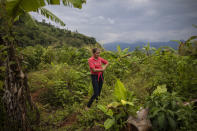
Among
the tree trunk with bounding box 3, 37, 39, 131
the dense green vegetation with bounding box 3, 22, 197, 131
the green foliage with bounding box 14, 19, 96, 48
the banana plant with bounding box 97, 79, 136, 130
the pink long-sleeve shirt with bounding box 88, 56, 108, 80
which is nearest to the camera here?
the dense green vegetation with bounding box 3, 22, 197, 131

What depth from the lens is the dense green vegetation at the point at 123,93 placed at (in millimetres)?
2113

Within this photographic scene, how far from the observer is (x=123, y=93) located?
280 cm

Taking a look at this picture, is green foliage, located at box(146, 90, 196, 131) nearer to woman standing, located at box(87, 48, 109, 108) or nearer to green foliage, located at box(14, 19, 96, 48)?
woman standing, located at box(87, 48, 109, 108)

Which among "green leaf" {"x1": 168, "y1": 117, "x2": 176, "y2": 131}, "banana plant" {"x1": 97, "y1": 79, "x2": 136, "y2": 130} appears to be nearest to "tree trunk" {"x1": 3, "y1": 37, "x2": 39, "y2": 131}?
"banana plant" {"x1": 97, "y1": 79, "x2": 136, "y2": 130}

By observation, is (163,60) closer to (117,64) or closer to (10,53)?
(117,64)

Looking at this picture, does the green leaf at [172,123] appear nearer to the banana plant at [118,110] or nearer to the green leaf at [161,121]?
the green leaf at [161,121]

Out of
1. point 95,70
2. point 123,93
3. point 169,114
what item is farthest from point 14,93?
point 169,114

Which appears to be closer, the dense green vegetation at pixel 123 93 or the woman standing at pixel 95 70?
the dense green vegetation at pixel 123 93

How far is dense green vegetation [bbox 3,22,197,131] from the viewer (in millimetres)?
2113

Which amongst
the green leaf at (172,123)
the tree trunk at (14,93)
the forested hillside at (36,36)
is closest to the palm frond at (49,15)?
the forested hillside at (36,36)

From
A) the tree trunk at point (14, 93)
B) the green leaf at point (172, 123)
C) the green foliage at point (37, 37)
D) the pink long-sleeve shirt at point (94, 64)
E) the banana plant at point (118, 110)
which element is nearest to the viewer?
the green leaf at point (172, 123)

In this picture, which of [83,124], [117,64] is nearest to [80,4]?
[117,64]

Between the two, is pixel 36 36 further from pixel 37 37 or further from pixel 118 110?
pixel 118 110

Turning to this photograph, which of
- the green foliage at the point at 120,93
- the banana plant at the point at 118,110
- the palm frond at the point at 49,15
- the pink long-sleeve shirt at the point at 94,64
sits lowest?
the banana plant at the point at 118,110
